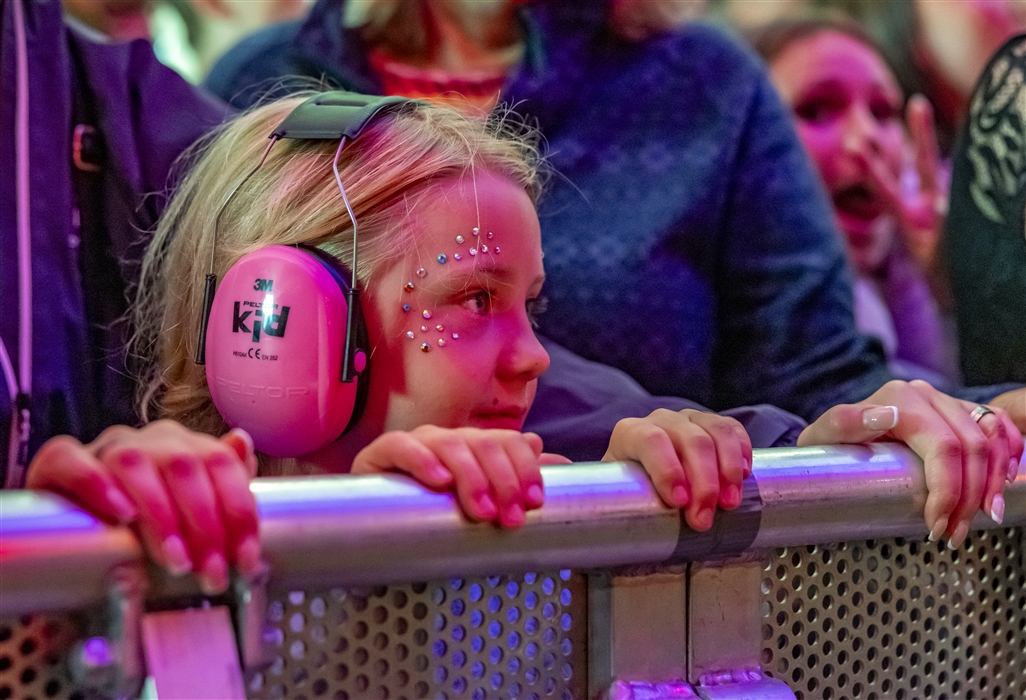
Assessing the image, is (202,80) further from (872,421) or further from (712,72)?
(872,421)

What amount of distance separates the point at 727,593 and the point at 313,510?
0.82 ft

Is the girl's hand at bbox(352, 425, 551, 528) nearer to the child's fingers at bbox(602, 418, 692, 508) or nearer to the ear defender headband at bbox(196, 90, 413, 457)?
the child's fingers at bbox(602, 418, 692, 508)

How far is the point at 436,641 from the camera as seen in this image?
0.50m

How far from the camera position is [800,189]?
180 cm

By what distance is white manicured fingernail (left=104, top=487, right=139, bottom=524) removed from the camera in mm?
409

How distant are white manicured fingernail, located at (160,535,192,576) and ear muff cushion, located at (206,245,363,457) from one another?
402 millimetres

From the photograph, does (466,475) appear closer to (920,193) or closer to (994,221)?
(994,221)

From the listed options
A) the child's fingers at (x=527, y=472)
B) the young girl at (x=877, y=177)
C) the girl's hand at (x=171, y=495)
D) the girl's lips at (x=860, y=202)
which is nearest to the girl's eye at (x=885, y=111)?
the young girl at (x=877, y=177)

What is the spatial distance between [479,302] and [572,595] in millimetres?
406

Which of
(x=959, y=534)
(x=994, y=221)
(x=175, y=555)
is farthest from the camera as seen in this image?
(x=994, y=221)

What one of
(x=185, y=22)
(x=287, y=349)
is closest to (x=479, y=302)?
(x=287, y=349)

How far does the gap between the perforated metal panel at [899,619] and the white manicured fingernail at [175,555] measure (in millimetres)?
338

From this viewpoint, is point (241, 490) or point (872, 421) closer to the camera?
point (241, 490)

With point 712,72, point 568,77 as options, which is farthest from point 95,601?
point 712,72
